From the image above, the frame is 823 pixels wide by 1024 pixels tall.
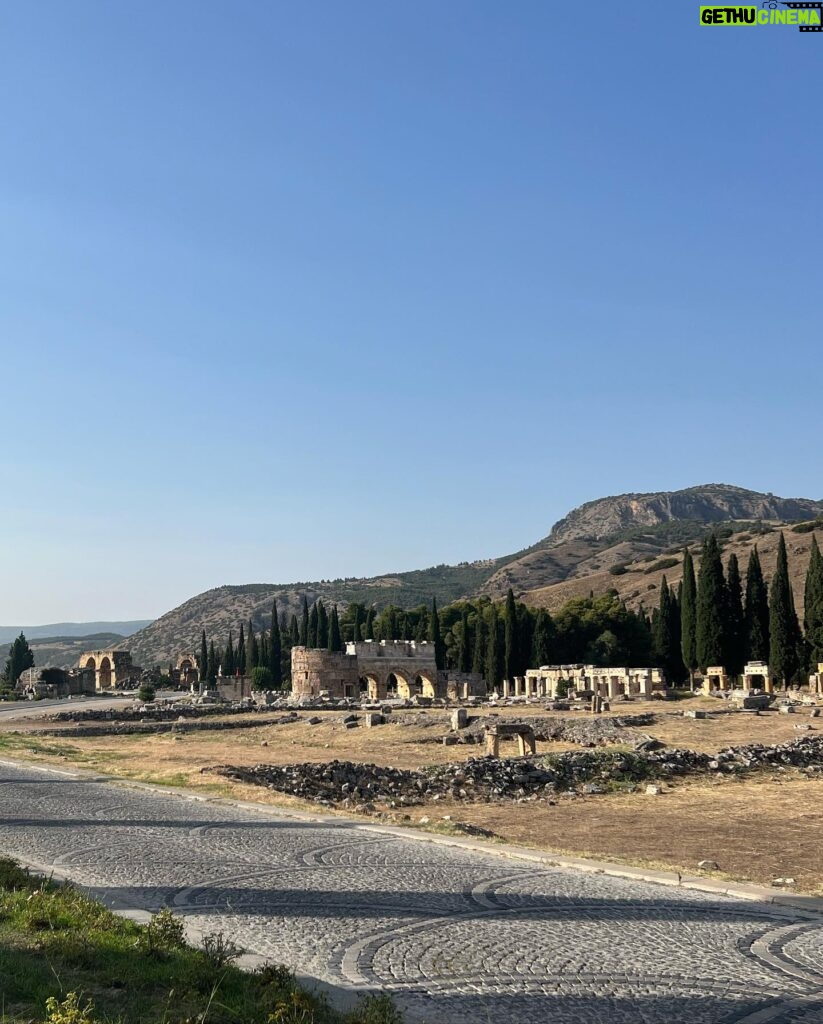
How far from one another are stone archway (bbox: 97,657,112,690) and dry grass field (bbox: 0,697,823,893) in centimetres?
5889

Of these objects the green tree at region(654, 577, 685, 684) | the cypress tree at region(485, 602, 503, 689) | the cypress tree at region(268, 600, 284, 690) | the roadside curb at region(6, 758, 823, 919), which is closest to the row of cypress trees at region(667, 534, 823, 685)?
the green tree at region(654, 577, 685, 684)

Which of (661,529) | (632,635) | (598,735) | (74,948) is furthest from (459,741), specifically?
(661,529)

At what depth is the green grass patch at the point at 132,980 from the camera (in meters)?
5.25

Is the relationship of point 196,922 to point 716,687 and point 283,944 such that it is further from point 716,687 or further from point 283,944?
point 716,687

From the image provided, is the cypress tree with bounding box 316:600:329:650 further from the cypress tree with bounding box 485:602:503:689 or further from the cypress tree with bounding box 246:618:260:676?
the cypress tree with bounding box 485:602:503:689

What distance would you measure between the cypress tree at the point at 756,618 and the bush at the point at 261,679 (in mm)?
34575

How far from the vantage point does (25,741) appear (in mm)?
35375

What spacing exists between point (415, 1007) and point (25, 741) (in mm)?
33084

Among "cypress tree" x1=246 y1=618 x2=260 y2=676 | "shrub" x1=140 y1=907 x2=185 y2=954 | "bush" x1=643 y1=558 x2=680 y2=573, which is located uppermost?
"bush" x1=643 y1=558 x2=680 y2=573

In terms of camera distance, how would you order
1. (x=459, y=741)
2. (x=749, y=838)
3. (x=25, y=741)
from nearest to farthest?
(x=749, y=838), (x=459, y=741), (x=25, y=741)

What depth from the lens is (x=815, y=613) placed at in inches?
1953

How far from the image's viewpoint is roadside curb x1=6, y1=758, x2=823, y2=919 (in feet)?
31.6

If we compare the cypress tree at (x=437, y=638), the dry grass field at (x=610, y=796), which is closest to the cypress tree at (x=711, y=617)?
the dry grass field at (x=610, y=796)

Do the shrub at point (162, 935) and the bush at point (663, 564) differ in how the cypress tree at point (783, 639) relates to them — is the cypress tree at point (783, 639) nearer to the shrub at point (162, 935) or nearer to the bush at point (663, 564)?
the shrub at point (162, 935)
